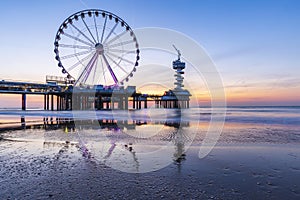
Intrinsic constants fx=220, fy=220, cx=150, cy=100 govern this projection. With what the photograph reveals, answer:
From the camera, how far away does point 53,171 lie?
17.1 feet

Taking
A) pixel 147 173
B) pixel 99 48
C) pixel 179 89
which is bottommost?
pixel 147 173

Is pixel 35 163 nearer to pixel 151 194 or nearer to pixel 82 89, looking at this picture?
pixel 151 194

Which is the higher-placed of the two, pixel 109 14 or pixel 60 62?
pixel 109 14

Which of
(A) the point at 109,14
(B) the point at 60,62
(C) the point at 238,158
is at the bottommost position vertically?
(C) the point at 238,158

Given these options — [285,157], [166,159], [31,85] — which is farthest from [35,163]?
[31,85]

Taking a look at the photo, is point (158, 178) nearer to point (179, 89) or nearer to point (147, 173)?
point (147, 173)

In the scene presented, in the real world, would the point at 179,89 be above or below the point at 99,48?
below

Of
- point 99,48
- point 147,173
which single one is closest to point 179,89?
point 99,48

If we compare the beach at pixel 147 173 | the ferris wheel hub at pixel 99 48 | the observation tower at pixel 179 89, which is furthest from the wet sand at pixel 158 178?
the observation tower at pixel 179 89

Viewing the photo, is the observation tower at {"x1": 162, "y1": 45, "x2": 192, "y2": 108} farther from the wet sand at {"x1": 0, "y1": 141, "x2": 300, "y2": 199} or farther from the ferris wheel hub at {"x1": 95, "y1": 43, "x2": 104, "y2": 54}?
the wet sand at {"x1": 0, "y1": 141, "x2": 300, "y2": 199}

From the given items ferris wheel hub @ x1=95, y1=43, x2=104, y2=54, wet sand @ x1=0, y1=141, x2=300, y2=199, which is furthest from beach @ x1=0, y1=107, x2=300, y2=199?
ferris wheel hub @ x1=95, y1=43, x2=104, y2=54

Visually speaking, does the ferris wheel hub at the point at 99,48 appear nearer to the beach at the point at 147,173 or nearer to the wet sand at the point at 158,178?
the beach at the point at 147,173

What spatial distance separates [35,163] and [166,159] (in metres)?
3.60

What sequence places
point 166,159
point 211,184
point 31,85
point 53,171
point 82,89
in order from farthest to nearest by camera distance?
point 31,85 → point 82,89 → point 166,159 → point 53,171 → point 211,184
